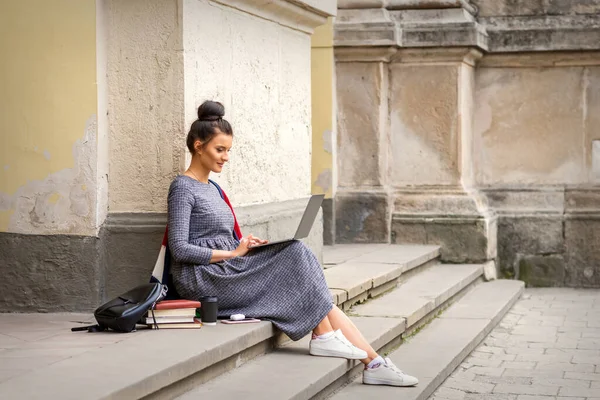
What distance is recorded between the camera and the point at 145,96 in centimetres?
601

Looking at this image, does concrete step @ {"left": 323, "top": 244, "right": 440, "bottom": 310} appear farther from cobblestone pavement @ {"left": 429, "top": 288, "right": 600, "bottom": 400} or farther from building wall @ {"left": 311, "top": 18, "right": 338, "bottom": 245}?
cobblestone pavement @ {"left": 429, "top": 288, "right": 600, "bottom": 400}

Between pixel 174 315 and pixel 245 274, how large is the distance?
17.5 inches

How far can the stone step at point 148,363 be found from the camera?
4.05m

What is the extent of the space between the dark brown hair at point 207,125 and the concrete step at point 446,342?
1450mm

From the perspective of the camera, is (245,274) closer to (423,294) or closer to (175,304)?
(175,304)

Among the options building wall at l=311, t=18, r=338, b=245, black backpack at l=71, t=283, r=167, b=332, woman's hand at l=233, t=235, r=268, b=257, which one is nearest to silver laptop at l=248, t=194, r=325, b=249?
woman's hand at l=233, t=235, r=268, b=257

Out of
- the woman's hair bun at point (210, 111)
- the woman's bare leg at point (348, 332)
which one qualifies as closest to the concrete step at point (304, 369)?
the woman's bare leg at point (348, 332)

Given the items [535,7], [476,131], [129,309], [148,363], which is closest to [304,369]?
[129,309]

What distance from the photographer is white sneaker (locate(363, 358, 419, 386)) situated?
562 centimetres

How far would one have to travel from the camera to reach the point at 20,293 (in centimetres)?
600

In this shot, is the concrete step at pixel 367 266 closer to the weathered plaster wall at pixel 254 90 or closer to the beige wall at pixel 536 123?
the weathered plaster wall at pixel 254 90

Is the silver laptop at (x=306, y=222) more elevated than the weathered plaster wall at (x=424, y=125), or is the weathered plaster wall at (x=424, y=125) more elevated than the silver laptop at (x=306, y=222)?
the weathered plaster wall at (x=424, y=125)

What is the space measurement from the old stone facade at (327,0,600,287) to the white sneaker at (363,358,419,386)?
4391 mm

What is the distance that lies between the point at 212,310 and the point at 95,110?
1253 millimetres
